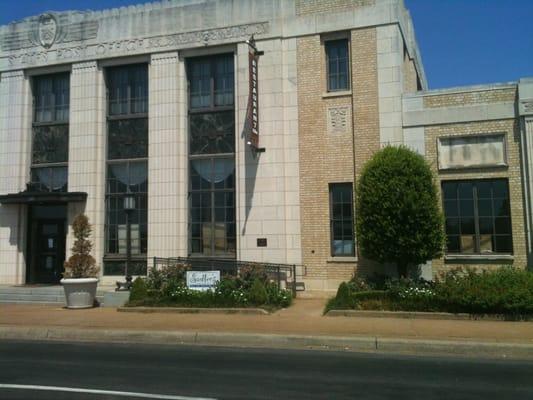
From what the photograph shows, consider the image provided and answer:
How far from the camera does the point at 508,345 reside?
10250 mm

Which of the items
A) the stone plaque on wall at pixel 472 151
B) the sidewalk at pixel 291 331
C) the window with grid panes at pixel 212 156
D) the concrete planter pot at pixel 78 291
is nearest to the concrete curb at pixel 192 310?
the sidewalk at pixel 291 331

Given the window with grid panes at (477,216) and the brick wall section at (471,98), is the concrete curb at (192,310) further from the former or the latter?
the brick wall section at (471,98)

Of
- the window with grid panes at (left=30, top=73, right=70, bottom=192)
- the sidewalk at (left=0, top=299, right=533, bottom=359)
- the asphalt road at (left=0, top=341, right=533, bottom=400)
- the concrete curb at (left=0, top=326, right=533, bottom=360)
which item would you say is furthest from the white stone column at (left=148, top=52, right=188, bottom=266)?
the asphalt road at (left=0, top=341, right=533, bottom=400)

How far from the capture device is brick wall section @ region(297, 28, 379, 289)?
18344 millimetres

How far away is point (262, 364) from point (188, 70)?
46.1 ft

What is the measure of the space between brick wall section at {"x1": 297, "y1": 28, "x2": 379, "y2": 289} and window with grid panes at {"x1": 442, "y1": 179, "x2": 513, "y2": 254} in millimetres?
3025

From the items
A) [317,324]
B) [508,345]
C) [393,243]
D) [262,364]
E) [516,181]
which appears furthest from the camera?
[516,181]

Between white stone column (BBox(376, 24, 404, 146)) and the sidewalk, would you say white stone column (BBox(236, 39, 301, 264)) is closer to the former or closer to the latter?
white stone column (BBox(376, 24, 404, 146))

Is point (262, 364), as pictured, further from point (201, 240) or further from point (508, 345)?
point (201, 240)

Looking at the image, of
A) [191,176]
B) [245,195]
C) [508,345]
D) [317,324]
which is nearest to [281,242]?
[245,195]

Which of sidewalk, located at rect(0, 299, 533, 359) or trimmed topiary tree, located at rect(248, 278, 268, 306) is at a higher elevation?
trimmed topiary tree, located at rect(248, 278, 268, 306)

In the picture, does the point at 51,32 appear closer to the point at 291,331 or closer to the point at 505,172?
the point at 291,331

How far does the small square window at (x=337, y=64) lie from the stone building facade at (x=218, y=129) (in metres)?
0.04

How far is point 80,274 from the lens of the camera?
18094mm
